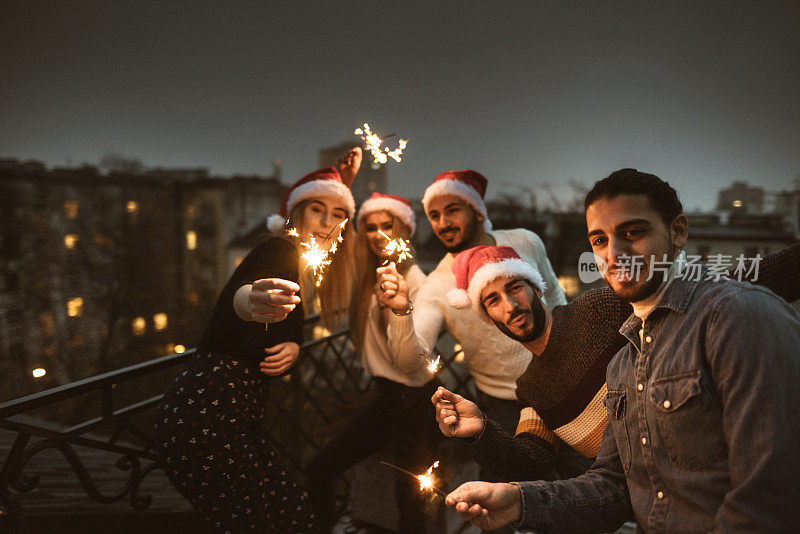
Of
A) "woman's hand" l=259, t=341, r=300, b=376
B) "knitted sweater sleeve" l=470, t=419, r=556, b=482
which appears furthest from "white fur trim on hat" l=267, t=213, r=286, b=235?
"knitted sweater sleeve" l=470, t=419, r=556, b=482

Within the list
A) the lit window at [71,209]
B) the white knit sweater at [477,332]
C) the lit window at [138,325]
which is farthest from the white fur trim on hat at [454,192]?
the lit window at [71,209]

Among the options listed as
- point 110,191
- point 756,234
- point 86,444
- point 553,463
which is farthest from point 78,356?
point 756,234

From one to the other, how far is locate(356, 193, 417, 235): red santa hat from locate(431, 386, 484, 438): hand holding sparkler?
1652 mm

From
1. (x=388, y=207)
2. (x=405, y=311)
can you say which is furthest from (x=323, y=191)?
(x=405, y=311)

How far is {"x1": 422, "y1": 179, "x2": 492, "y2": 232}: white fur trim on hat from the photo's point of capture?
10.1 ft

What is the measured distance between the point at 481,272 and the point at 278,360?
1.28m

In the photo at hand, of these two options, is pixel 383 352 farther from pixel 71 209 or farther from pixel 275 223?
pixel 71 209

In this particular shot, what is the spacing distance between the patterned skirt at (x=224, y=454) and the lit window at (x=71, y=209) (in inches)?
1126

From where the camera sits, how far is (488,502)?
1.81 m

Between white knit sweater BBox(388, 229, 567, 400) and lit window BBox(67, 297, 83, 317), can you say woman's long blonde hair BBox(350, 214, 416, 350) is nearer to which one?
white knit sweater BBox(388, 229, 567, 400)

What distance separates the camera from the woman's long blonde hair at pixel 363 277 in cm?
335

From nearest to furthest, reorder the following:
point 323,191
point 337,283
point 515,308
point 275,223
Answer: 1. point 515,308
2. point 323,191
3. point 275,223
4. point 337,283

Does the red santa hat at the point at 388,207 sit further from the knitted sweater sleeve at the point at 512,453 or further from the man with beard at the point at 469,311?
the knitted sweater sleeve at the point at 512,453

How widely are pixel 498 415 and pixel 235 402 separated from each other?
1.64 meters
